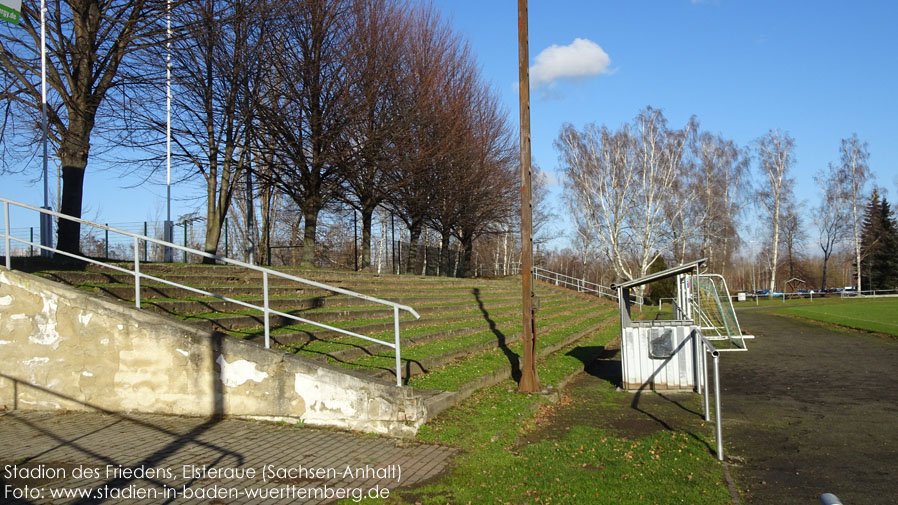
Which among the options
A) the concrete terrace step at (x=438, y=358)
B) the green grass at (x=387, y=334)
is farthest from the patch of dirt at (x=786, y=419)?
the green grass at (x=387, y=334)

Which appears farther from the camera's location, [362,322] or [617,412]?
[362,322]

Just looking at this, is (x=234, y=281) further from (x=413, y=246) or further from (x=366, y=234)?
(x=413, y=246)

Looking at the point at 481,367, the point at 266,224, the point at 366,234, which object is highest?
the point at 266,224

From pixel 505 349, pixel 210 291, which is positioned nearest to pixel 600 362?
pixel 505 349

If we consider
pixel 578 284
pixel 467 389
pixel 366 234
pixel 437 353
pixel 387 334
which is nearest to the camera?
pixel 467 389

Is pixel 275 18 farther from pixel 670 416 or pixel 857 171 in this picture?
pixel 857 171

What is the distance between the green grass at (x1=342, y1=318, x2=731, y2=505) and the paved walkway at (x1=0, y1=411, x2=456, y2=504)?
1.22 feet

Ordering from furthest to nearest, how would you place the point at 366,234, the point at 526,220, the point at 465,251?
1. the point at 465,251
2. the point at 366,234
3. the point at 526,220

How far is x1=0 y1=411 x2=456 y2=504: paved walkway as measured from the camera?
5152 millimetres

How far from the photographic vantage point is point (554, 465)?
21.2ft

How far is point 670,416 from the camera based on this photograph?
9.01 meters

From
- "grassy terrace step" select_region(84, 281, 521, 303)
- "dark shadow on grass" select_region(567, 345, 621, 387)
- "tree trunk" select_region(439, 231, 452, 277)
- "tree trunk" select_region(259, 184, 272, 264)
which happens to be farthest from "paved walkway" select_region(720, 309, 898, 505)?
"tree trunk" select_region(439, 231, 452, 277)

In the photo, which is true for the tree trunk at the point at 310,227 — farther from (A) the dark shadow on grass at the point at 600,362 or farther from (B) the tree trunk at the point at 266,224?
(A) the dark shadow on grass at the point at 600,362

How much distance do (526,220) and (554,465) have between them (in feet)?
15.1
